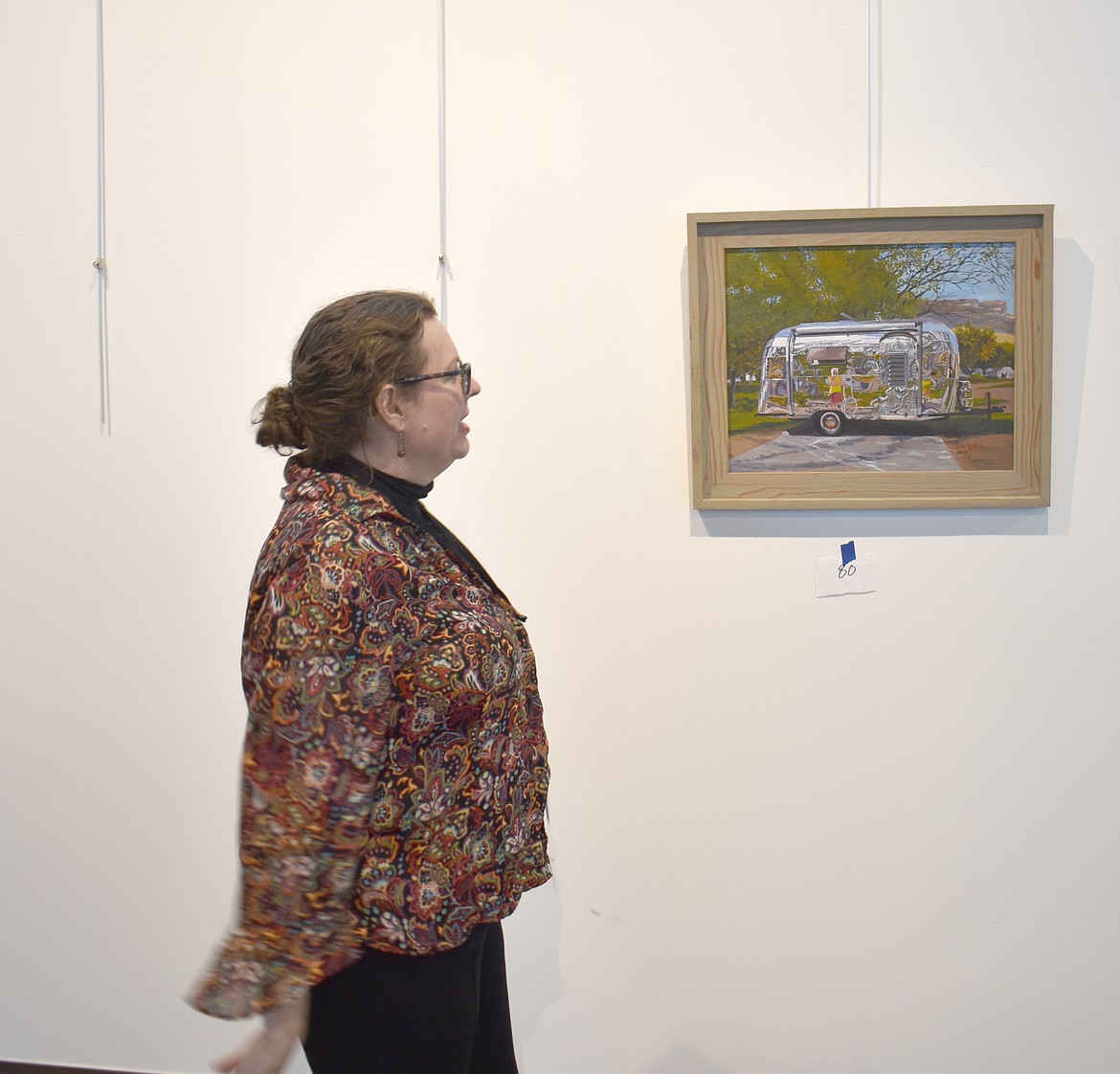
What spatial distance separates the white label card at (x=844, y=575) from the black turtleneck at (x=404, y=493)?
0.82 m

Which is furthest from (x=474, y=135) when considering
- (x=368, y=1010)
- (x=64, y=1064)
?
(x=64, y=1064)

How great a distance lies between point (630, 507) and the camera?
75.0 inches

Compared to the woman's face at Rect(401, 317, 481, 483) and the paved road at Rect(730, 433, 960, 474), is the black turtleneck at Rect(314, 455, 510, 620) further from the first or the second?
the paved road at Rect(730, 433, 960, 474)

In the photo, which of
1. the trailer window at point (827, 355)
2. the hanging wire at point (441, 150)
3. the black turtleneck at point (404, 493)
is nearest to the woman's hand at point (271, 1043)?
the black turtleneck at point (404, 493)

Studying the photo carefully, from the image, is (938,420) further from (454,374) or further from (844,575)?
(454,374)

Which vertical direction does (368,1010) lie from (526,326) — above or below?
below

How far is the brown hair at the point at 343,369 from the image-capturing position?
3.94 ft

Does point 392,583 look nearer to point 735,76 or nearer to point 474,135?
point 474,135

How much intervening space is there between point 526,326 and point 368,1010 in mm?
1227

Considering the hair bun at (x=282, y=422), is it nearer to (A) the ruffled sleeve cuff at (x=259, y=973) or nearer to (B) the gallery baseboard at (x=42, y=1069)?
(A) the ruffled sleeve cuff at (x=259, y=973)

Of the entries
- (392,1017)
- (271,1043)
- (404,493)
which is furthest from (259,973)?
(404,493)

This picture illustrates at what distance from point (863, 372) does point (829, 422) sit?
11cm

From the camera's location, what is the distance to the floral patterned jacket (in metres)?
1.03

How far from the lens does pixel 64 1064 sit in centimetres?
207
